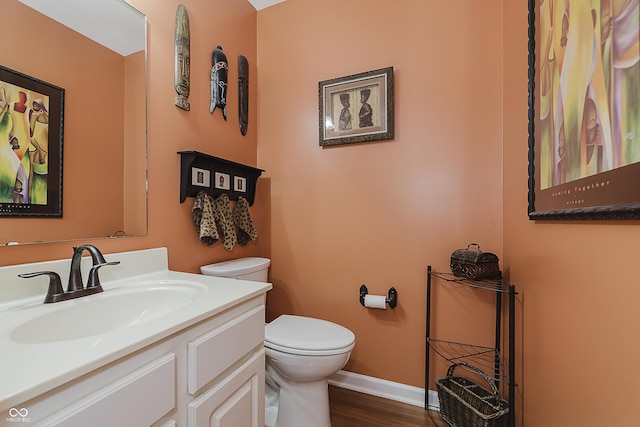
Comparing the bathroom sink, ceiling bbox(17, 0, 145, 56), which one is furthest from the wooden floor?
ceiling bbox(17, 0, 145, 56)

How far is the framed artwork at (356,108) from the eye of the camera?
1.63m

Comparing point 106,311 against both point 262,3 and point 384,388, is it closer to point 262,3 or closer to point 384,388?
point 384,388

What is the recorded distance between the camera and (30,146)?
2.93ft

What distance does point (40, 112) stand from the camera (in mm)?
909

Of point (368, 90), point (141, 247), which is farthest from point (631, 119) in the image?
point (141, 247)

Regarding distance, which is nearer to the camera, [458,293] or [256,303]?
[256,303]

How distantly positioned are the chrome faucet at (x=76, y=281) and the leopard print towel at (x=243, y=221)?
2.74 ft

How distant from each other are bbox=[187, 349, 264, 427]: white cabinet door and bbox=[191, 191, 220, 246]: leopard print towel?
26.8 inches

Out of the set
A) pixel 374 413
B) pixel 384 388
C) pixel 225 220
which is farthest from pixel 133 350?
pixel 384 388

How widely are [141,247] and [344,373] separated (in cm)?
139

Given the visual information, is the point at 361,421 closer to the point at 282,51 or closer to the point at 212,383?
the point at 212,383

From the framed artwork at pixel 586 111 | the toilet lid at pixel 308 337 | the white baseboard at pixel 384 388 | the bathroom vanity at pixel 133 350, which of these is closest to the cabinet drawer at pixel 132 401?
the bathroom vanity at pixel 133 350

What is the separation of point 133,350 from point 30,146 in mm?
825

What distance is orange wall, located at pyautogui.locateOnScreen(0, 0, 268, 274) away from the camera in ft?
4.08
